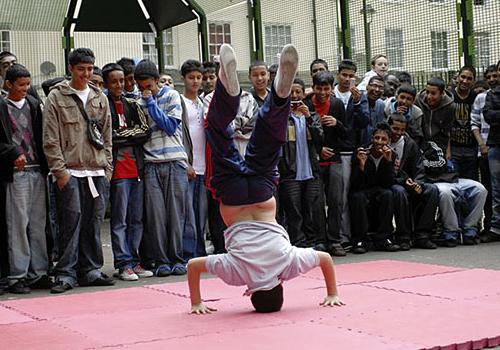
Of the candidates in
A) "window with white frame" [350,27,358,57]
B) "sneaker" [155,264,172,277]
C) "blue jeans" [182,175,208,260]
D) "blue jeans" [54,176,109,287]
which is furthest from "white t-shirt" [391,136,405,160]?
"blue jeans" [54,176,109,287]

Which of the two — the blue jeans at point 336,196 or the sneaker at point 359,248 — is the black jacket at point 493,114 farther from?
the sneaker at point 359,248

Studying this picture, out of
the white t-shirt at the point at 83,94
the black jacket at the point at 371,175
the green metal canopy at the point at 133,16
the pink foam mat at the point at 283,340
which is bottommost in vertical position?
the pink foam mat at the point at 283,340

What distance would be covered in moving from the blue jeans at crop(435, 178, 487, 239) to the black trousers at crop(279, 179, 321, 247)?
61.9 inches

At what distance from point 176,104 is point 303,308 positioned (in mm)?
3130

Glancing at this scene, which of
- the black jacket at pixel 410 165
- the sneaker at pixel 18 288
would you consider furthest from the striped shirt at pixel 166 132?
the black jacket at pixel 410 165

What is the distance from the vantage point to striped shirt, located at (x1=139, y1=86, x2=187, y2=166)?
843 cm

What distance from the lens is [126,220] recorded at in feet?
28.0

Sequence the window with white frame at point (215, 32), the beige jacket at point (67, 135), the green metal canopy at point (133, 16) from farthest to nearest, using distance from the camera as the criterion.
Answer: the green metal canopy at point (133, 16) → the window with white frame at point (215, 32) → the beige jacket at point (67, 135)

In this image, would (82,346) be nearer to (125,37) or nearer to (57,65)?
(57,65)

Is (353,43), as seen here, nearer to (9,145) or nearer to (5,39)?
(5,39)

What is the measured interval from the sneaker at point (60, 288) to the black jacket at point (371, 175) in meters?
3.54

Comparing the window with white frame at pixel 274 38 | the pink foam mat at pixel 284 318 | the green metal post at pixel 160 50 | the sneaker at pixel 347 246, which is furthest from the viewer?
the green metal post at pixel 160 50

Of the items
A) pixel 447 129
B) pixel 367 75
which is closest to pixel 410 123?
pixel 447 129

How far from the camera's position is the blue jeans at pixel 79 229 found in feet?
25.4
